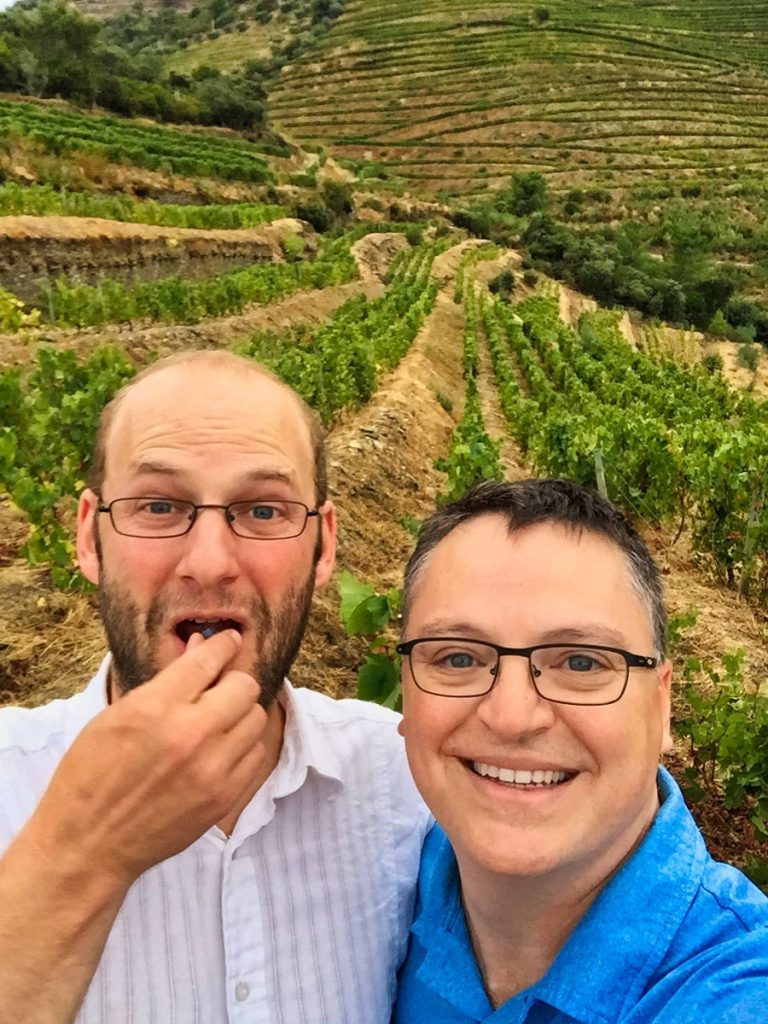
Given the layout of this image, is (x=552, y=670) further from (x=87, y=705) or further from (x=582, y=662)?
(x=87, y=705)

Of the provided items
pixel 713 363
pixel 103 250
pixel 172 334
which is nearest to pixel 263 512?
pixel 172 334

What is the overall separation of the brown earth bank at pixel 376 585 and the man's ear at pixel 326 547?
2891 millimetres

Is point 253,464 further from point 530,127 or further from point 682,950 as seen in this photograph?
point 530,127

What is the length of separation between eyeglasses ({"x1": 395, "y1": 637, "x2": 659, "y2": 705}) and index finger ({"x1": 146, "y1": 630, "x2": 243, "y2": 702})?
459 millimetres

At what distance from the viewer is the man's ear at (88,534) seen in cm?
182

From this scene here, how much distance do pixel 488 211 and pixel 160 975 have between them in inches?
2560

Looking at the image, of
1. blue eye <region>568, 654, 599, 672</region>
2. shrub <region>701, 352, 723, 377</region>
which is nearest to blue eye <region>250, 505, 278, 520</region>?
blue eye <region>568, 654, 599, 672</region>

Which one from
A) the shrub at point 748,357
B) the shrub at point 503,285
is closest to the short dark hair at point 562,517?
the shrub at point 503,285

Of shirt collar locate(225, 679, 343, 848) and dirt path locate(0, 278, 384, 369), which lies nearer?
shirt collar locate(225, 679, 343, 848)

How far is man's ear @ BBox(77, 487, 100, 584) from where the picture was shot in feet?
5.97

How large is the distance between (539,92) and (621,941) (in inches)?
3899

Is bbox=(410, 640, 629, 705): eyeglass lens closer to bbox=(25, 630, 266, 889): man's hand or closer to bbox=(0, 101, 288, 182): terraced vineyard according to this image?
bbox=(25, 630, 266, 889): man's hand

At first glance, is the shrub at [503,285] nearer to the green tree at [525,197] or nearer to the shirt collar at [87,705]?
the green tree at [525,197]

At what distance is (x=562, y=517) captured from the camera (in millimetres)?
1560
